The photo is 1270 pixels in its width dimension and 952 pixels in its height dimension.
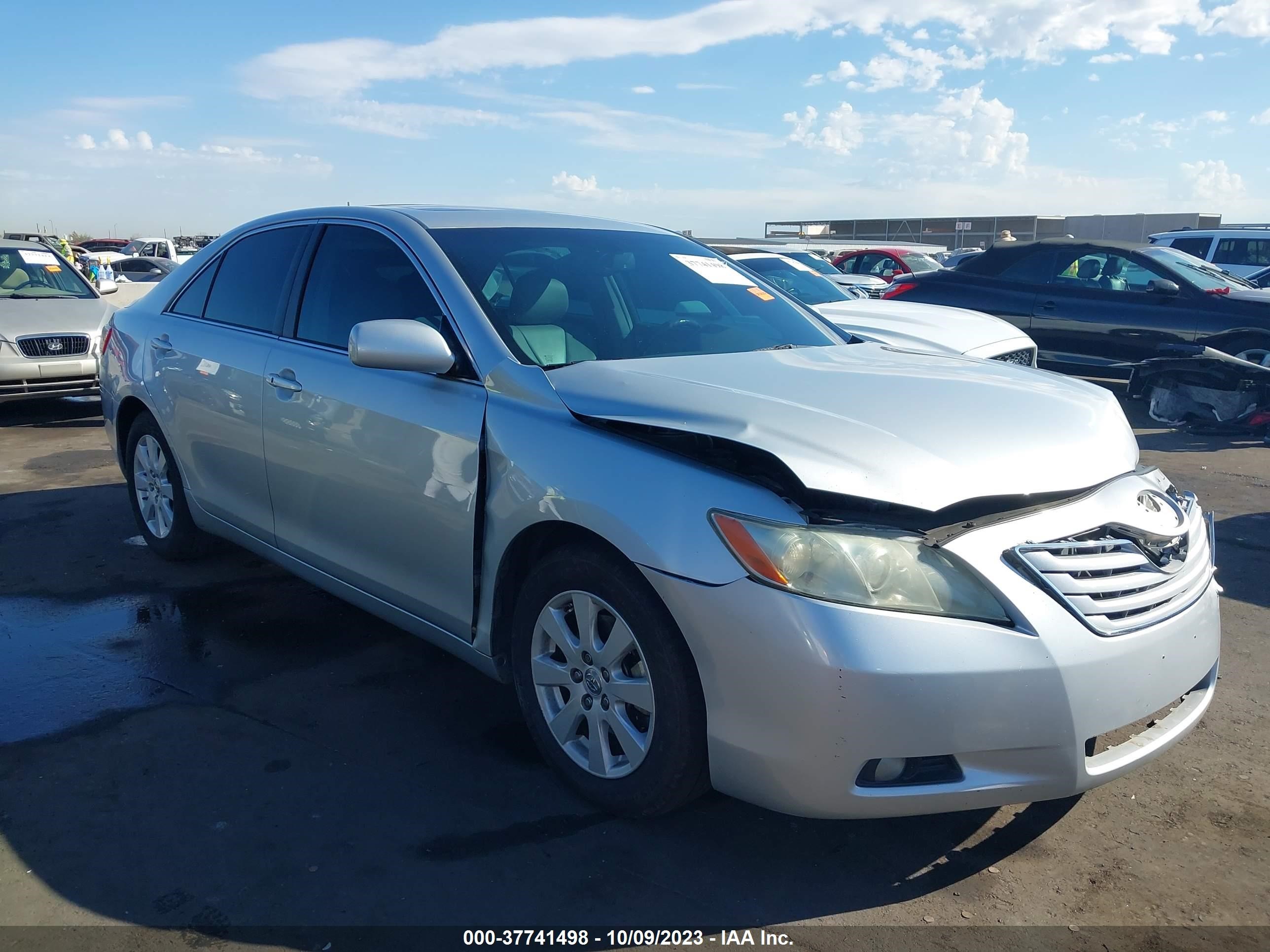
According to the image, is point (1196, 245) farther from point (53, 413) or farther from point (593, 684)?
point (593, 684)

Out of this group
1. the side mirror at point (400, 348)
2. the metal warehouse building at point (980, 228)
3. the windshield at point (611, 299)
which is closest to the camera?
the side mirror at point (400, 348)

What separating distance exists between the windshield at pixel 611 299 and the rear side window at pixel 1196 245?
51.1 feet

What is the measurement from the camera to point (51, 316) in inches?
386

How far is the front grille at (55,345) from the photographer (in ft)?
30.8

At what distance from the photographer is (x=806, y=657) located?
2.32 meters

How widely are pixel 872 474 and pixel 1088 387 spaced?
1.34m

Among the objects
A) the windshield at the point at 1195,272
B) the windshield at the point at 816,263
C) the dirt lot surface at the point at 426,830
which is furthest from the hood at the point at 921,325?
the windshield at the point at 816,263

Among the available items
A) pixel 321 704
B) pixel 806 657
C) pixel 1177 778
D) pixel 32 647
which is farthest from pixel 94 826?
pixel 1177 778

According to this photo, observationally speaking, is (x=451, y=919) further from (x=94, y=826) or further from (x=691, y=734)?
(x=94, y=826)

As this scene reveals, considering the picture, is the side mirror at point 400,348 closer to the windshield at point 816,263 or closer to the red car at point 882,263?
the windshield at point 816,263

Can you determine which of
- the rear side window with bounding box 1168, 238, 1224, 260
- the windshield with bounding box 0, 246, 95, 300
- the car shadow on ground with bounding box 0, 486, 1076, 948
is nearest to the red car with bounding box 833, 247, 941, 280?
the rear side window with bounding box 1168, 238, 1224, 260

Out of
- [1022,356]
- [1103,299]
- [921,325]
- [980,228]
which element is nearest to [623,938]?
[921,325]

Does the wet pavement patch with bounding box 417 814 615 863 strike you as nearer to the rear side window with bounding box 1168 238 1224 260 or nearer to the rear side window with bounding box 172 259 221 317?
the rear side window with bounding box 172 259 221 317

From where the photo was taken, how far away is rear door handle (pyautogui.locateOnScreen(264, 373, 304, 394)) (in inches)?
150
